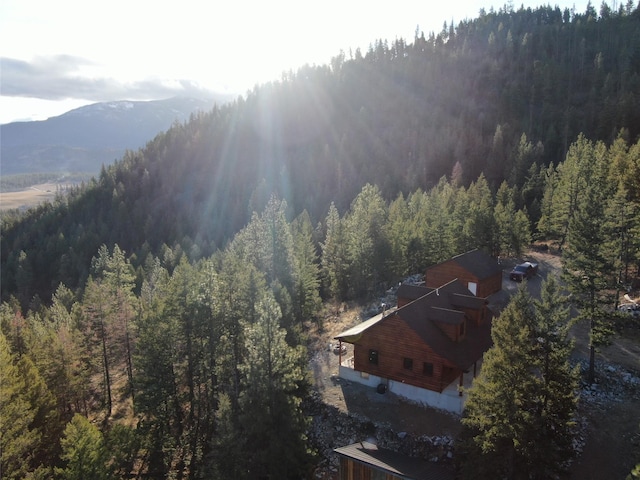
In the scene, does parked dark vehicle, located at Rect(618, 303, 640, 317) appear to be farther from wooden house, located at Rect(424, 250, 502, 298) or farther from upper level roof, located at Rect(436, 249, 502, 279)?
upper level roof, located at Rect(436, 249, 502, 279)

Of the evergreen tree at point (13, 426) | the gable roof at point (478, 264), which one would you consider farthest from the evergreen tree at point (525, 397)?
the evergreen tree at point (13, 426)

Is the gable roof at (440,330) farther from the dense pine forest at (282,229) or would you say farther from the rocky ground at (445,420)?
the dense pine forest at (282,229)

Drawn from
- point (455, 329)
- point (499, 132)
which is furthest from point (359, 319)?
point (499, 132)

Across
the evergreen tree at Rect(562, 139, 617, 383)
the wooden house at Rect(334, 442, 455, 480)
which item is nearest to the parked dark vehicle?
the evergreen tree at Rect(562, 139, 617, 383)

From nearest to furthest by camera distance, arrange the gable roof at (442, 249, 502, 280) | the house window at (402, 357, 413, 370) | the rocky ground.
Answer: the rocky ground → the house window at (402, 357, 413, 370) → the gable roof at (442, 249, 502, 280)

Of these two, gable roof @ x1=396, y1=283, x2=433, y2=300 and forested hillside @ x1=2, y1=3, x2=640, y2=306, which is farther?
forested hillside @ x1=2, y1=3, x2=640, y2=306

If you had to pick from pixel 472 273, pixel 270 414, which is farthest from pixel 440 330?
pixel 472 273

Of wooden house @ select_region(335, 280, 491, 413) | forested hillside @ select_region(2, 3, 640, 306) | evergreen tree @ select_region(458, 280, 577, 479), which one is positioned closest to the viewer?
evergreen tree @ select_region(458, 280, 577, 479)
